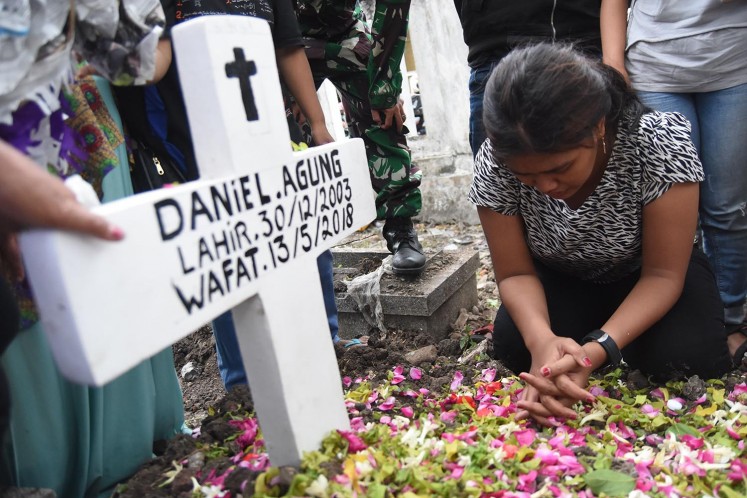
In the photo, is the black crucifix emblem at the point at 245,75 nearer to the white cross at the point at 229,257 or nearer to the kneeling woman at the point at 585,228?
the white cross at the point at 229,257

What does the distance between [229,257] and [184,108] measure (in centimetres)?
83

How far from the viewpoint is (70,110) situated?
1.57 m

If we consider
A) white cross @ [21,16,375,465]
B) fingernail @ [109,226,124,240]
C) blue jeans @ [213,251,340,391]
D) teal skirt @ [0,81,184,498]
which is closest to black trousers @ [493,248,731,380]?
blue jeans @ [213,251,340,391]

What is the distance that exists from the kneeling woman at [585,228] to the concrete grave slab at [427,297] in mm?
613

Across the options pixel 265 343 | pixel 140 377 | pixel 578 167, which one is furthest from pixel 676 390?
pixel 140 377

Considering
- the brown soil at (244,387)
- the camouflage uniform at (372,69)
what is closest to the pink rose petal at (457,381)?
the brown soil at (244,387)

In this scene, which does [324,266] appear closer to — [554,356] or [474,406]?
[474,406]

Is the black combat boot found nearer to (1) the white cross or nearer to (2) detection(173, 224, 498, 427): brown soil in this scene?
(2) detection(173, 224, 498, 427): brown soil

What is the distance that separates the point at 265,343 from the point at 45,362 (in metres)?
0.59

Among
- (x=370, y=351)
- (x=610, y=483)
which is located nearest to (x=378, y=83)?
(x=370, y=351)

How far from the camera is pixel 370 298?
319cm

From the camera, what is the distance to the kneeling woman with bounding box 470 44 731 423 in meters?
1.78

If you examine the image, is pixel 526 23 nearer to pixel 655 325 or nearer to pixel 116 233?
pixel 655 325

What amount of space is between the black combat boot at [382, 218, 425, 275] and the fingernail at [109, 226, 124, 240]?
220 centimetres
